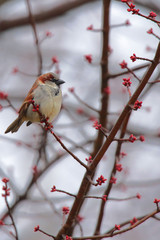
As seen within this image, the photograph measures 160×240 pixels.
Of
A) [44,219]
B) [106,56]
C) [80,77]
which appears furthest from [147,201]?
[106,56]

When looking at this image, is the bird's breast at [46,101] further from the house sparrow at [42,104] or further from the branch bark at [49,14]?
the branch bark at [49,14]

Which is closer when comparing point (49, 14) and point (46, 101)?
point (46, 101)

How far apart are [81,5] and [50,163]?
11.8 ft

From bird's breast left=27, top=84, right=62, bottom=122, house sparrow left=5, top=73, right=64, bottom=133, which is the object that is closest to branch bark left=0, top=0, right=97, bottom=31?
house sparrow left=5, top=73, right=64, bottom=133

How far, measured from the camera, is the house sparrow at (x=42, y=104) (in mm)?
3541

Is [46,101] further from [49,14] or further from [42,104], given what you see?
[49,14]

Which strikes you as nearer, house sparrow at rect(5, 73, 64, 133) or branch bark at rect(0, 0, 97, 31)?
house sparrow at rect(5, 73, 64, 133)

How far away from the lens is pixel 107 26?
3926 millimetres

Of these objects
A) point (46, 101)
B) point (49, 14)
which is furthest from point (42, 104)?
point (49, 14)

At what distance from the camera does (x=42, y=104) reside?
3541 mm

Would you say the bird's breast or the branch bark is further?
the branch bark

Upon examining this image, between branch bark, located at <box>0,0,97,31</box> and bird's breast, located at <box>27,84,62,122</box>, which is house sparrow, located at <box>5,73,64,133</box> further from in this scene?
branch bark, located at <box>0,0,97,31</box>

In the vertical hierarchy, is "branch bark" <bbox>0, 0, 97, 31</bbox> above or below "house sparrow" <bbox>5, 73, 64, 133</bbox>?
above

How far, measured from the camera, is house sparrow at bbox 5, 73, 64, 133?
354 centimetres
